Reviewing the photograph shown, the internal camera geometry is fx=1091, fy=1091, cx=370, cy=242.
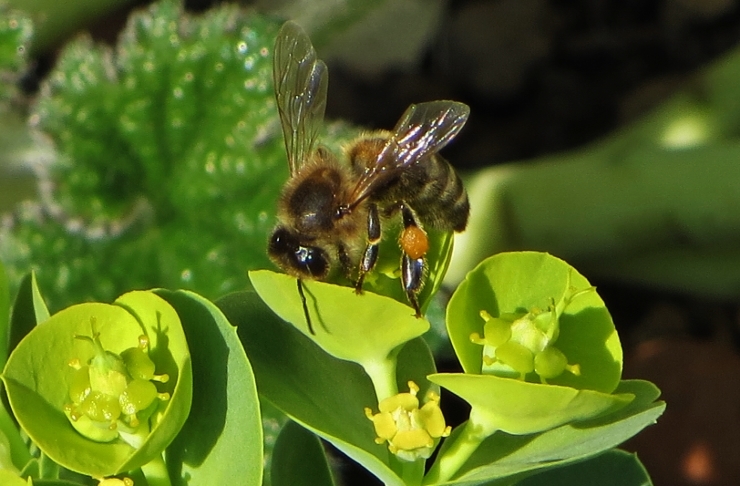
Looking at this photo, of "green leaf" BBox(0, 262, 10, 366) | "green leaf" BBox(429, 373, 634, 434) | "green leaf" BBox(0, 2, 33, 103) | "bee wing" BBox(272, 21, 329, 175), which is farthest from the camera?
"green leaf" BBox(0, 2, 33, 103)

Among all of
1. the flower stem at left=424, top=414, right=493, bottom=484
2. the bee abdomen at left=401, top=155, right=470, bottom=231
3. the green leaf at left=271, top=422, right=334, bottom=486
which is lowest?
the green leaf at left=271, top=422, right=334, bottom=486

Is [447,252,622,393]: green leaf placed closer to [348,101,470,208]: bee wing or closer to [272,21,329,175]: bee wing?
[348,101,470,208]: bee wing

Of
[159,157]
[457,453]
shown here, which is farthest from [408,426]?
[159,157]

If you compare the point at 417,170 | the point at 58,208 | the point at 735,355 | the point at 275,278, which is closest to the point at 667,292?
→ the point at 735,355

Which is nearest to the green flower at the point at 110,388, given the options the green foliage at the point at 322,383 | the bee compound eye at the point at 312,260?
the green foliage at the point at 322,383

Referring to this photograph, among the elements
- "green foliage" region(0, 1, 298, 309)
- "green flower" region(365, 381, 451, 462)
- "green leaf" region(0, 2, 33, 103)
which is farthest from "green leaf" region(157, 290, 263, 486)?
"green leaf" region(0, 2, 33, 103)
